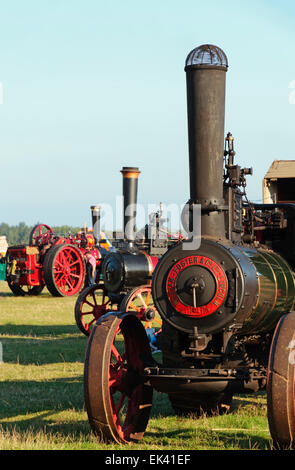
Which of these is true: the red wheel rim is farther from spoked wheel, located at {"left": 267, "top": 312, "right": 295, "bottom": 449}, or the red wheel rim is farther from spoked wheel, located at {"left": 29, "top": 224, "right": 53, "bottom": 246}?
spoked wheel, located at {"left": 267, "top": 312, "right": 295, "bottom": 449}

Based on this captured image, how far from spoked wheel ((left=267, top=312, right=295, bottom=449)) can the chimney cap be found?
200cm

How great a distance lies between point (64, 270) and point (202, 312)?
1330 centimetres

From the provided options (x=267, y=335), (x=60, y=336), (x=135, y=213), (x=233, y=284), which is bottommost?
(x=60, y=336)

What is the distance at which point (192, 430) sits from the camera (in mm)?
5164

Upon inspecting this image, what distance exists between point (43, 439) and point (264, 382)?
1.55 m

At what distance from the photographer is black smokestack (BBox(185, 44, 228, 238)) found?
4.89 meters

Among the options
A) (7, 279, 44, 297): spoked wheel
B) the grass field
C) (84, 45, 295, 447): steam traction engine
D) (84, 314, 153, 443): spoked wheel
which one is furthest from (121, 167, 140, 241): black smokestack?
(7, 279, 44, 297): spoked wheel

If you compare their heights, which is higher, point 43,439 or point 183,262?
point 183,262

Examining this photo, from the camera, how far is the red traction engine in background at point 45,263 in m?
17.5

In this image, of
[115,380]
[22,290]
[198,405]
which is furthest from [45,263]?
[115,380]

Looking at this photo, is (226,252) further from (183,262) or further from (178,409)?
(178,409)

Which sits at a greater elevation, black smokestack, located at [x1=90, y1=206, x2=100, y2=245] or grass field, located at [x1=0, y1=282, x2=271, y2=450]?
black smokestack, located at [x1=90, y1=206, x2=100, y2=245]

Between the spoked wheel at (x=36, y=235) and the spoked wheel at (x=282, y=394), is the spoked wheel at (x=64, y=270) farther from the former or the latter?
the spoked wheel at (x=282, y=394)

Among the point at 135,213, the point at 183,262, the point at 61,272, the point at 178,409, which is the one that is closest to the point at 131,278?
the point at 135,213
